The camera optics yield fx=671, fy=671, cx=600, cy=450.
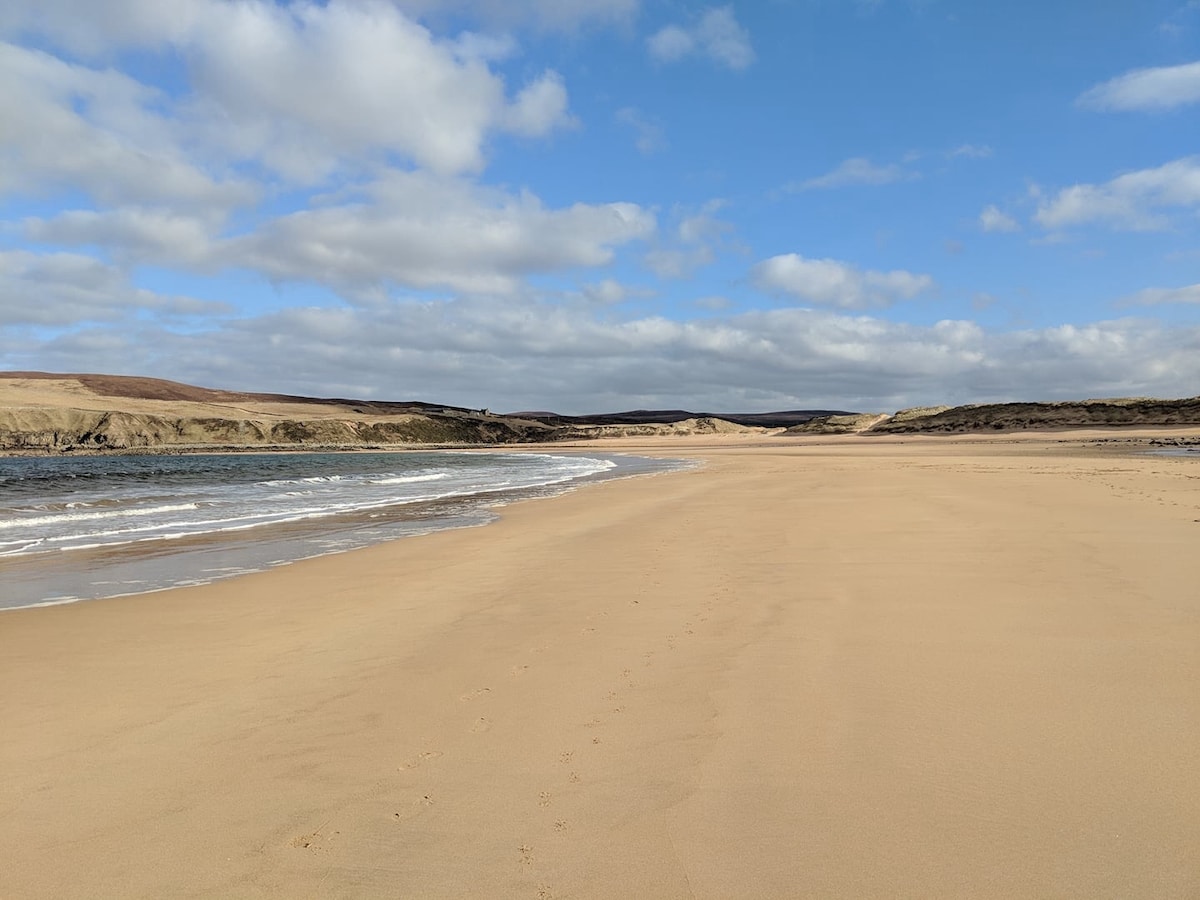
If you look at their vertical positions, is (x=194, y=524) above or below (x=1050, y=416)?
below

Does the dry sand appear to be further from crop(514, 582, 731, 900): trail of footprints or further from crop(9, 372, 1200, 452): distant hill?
crop(9, 372, 1200, 452): distant hill

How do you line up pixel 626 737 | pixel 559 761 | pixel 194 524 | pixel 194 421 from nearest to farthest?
1. pixel 559 761
2. pixel 626 737
3. pixel 194 524
4. pixel 194 421

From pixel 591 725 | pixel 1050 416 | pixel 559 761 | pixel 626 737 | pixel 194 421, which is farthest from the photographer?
pixel 194 421

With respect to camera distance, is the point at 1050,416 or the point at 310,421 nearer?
the point at 1050,416

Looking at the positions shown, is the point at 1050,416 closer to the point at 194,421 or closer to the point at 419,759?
the point at 419,759

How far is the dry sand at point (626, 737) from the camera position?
2.73 meters

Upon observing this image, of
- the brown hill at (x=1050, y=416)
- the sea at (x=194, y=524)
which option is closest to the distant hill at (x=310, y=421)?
the brown hill at (x=1050, y=416)

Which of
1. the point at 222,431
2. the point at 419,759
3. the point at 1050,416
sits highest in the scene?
the point at 1050,416

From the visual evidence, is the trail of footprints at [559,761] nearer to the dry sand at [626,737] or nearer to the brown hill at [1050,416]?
the dry sand at [626,737]

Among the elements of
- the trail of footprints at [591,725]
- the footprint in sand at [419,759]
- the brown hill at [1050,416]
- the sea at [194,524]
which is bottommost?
the sea at [194,524]

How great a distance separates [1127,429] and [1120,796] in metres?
78.5

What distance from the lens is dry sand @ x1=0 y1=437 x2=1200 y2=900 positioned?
2.73 metres

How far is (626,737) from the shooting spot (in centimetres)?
388

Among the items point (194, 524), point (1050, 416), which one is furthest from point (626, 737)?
point (1050, 416)
